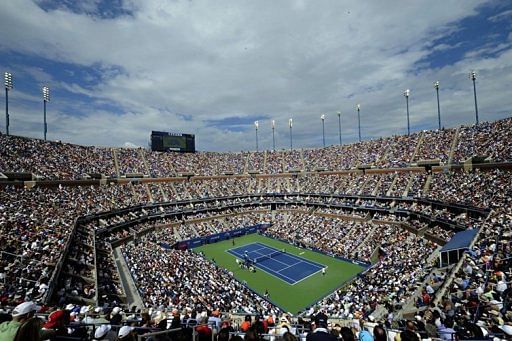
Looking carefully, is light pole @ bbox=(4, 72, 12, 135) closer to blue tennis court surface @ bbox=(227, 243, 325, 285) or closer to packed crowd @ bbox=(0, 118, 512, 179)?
packed crowd @ bbox=(0, 118, 512, 179)

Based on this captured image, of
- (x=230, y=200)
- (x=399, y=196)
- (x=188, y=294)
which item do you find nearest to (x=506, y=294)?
(x=188, y=294)

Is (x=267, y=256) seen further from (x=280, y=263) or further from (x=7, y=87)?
(x=7, y=87)

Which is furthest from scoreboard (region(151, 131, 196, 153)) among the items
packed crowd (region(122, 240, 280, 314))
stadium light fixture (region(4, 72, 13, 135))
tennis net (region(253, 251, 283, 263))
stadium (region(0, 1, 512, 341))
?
tennis net (region(253, 251, 283, 263))

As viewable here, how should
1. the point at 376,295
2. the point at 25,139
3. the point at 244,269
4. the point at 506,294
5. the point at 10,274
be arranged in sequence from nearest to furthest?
the point at 506,294
the point at 10,274
the point at 376,295
the point at 244,269
the point at 25,139

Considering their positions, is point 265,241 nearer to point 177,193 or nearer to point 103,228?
point 177,193

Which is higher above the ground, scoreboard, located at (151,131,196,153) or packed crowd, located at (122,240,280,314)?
scoreboard, located at (151,131,196,153)

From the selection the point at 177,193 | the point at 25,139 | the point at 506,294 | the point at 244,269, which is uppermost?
the point at 25,139

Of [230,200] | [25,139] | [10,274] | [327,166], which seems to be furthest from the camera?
[327,166]

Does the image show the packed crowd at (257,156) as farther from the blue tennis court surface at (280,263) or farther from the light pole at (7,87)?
the blue tennis court surface at (280,263)

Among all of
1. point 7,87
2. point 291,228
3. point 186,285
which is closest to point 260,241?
point 291,228
